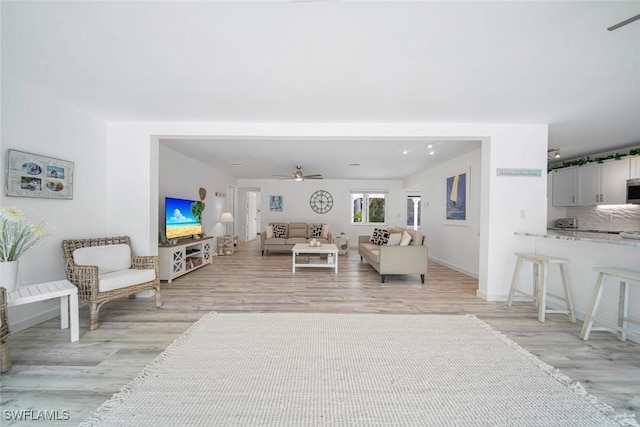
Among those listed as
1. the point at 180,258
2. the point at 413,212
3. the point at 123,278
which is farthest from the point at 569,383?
the point at 413,212

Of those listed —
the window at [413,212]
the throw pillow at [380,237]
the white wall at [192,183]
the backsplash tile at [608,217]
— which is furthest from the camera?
the window at [413,212]

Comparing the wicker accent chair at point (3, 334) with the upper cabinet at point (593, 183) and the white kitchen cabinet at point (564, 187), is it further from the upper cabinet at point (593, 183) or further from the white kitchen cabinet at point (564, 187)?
the white kitchen cabinet at point (564, 187)

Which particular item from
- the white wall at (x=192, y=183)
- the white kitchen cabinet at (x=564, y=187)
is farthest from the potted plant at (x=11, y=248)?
the white kitchen cabinet at (x=564, y=187)

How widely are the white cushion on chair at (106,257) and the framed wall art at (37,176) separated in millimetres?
680

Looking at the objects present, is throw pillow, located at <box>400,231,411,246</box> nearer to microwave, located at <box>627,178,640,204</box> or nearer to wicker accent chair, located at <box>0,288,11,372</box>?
microwave, located at <box>627,178,640,204</box>

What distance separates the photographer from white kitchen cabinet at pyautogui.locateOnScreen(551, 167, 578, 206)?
498 cm

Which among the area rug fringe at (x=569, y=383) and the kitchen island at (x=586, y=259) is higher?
the kitchen island at (x=586, y=259)

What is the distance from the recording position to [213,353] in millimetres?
2041

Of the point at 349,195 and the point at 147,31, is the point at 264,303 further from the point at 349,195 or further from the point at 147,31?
the point at 349,195

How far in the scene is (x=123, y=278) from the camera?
105 inches

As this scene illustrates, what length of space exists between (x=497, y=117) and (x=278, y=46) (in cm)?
283

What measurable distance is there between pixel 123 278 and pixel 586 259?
16.7ft

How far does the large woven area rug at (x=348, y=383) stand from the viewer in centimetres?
142

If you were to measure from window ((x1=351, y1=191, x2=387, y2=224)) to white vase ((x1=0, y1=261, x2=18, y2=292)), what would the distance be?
769 cm
